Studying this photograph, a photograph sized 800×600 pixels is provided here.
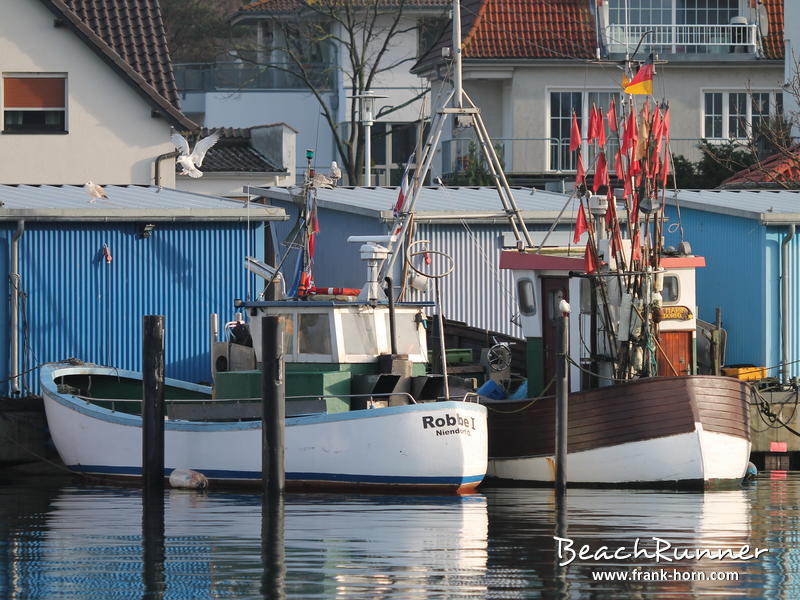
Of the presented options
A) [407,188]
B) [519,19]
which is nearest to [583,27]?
[519,19]

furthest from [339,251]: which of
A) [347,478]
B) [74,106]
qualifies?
[347,478]

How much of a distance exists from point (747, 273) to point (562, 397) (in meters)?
6.34

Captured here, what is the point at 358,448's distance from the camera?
2278 cm

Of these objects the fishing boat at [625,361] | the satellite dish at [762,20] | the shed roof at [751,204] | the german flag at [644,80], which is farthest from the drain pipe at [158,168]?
the satellite dish at [762,20]

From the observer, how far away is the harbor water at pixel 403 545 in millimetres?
16109

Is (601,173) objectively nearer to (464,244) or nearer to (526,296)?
(526,296)

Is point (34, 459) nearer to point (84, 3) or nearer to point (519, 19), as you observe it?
point (84, 3)

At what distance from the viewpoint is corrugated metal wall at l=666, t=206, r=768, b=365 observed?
27.5 m

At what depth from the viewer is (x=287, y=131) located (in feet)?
166

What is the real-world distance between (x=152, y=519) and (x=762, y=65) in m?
33.0

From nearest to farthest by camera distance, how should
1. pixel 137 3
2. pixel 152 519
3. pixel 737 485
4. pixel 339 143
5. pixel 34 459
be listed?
pixel 152 519, pixel 737 485, pixel 34 459, pixel 137 3, pixel 339 143

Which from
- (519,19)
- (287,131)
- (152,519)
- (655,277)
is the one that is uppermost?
(519,19)

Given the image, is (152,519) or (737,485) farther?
(737,485)

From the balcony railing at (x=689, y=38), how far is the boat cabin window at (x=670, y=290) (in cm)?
2581
